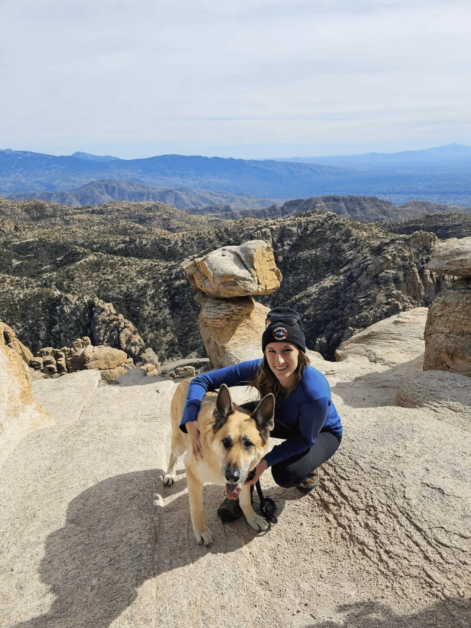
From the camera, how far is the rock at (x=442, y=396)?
8383mm

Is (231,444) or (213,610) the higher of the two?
(231,444)

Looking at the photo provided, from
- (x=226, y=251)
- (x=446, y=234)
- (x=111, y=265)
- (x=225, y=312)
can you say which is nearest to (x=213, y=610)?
(x=225, y=312)

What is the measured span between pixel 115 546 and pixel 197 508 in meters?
1.29

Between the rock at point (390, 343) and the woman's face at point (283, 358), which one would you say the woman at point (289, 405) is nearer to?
the woman's face at point (283, 358)

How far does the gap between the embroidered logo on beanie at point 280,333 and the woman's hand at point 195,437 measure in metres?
1.53

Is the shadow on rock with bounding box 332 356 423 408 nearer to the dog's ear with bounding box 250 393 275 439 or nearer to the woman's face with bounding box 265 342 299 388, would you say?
the woman's face with bounding box 265 342 299 388

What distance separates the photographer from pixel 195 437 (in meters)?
5.04

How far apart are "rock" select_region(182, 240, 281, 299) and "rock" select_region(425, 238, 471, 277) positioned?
306 inches

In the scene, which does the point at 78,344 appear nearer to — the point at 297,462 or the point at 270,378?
the point at 270,378

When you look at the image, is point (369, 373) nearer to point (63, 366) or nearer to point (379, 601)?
point (379, 601)

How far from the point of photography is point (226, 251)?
19312 millimetres

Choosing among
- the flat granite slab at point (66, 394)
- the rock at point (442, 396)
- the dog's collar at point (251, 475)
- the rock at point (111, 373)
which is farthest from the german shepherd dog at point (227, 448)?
the rock at point (111, 373)

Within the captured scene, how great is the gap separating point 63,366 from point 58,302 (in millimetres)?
35107

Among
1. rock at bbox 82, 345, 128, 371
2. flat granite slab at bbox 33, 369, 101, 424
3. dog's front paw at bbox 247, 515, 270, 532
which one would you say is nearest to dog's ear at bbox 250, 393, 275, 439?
dog's front paw at bbox 247, 515, 270, 532
